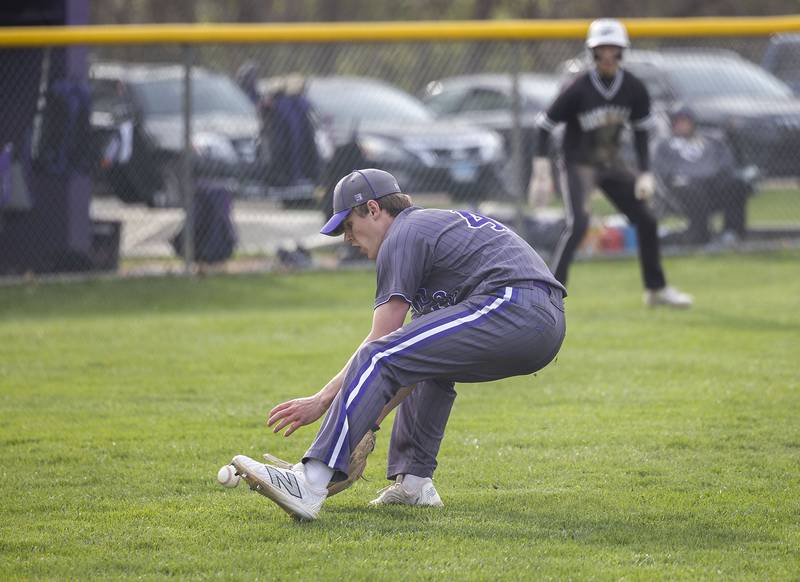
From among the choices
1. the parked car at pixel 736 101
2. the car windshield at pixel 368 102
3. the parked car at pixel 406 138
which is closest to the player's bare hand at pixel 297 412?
the parked car at pixel 406 138

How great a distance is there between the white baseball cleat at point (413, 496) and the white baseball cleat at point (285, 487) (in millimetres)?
408

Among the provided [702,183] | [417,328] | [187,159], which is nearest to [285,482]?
[417,328]

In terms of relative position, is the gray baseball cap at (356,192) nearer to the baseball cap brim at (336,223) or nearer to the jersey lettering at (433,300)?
the baseball cap brim at (336,223)

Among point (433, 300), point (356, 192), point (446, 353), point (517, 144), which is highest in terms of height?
point (356, 192)

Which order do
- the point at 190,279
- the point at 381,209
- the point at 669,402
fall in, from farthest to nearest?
the point at 190,279
the point at 669,402
the point at 381,209

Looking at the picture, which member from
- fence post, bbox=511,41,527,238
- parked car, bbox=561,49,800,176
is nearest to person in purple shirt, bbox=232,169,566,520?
fence post, bbox=511,41,527,238

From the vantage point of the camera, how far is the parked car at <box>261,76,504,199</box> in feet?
40.7

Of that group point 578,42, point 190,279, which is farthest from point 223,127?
point 578,42

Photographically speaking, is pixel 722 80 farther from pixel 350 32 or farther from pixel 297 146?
pixel 297 146

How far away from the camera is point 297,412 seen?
14.6 feet

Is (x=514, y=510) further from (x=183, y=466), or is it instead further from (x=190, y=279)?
(x=190, y=279)

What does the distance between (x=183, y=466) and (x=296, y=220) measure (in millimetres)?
6793

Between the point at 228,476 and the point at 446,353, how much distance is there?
876 mm

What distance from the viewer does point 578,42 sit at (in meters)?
13.3
